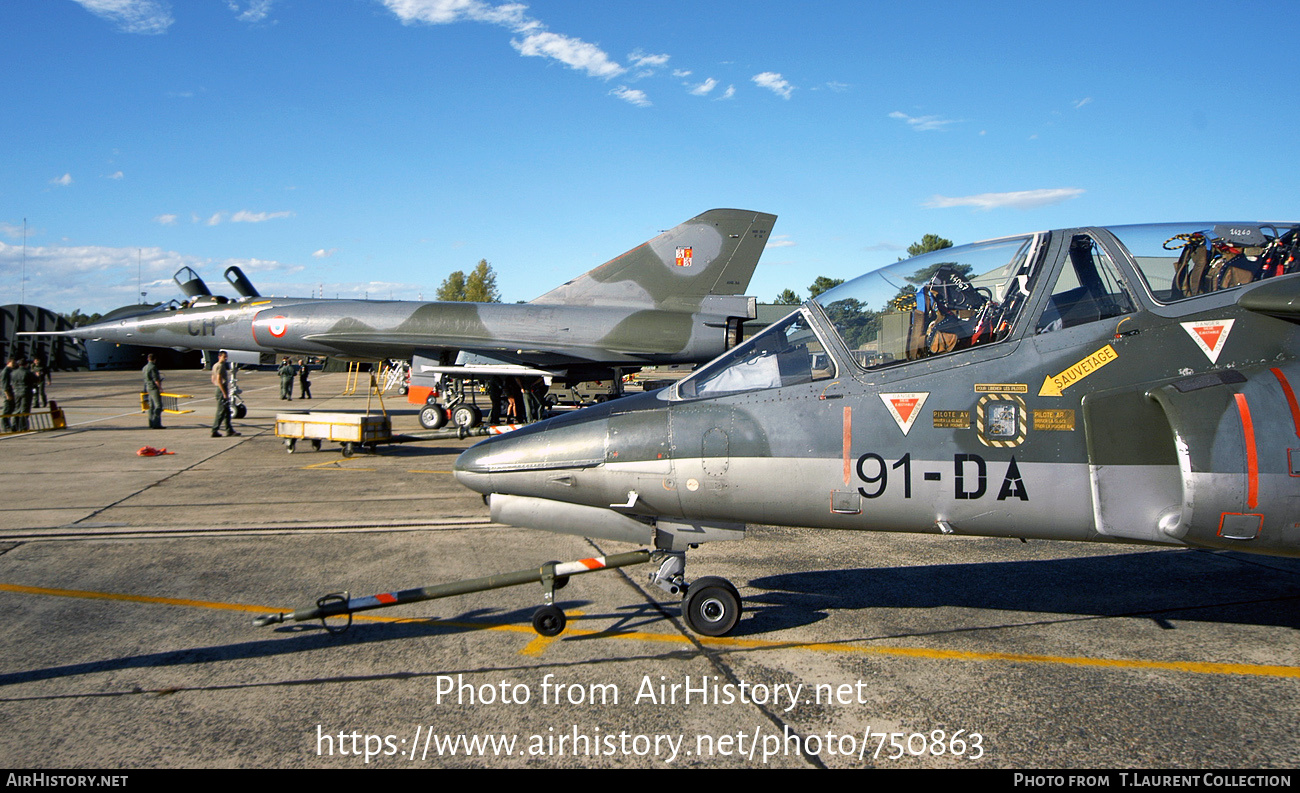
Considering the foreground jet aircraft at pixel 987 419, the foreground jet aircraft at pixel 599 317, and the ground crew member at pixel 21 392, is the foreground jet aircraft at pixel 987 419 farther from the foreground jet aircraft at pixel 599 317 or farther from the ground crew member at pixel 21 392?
the ground crew member at pixel 21 392

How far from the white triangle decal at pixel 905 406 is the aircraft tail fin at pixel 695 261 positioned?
556 inches

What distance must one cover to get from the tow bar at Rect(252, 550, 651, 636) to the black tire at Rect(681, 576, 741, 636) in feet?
1.47

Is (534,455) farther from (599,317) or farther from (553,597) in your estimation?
(599,317)

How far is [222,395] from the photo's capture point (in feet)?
59.4

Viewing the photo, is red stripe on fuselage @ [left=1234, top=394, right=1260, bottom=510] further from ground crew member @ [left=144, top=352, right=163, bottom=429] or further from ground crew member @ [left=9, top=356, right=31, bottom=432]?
ground crew member @ [left=9, top=356, right=31, bottom=432]

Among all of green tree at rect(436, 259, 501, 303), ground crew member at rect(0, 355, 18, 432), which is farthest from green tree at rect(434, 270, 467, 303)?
ground crew member at rect(0, 355, 18, 432)

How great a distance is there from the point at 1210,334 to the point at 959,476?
172cm

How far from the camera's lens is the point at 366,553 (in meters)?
7.68

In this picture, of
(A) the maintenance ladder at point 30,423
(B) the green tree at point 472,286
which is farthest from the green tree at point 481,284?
(A) the maintenance ladder at point 30,423

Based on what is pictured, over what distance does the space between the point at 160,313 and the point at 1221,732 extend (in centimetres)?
2458

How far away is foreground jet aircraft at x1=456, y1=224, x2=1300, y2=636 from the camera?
14.4 feet

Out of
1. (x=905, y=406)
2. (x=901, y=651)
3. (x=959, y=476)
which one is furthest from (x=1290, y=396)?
(x=901, y=651)

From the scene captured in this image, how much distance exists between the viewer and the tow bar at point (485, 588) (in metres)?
5.18
